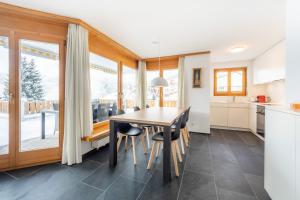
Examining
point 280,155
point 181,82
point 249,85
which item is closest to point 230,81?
point 249,85

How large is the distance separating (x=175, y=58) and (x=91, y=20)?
2900 millimetres

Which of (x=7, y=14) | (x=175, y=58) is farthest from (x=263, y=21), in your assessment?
(x=7, y=14)

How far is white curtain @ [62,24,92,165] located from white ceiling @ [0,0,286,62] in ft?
1.31

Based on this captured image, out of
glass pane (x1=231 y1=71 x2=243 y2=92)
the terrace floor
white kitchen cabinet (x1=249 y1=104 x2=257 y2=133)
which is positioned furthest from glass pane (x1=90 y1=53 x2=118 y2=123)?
glass pane (x1=231 y1=71 x2=243 y2=92)

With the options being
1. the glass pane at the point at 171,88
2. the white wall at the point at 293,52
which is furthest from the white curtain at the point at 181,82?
the white wall at the point at 293,52

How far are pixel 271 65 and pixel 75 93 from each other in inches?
187

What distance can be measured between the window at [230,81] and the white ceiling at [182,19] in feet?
4.86

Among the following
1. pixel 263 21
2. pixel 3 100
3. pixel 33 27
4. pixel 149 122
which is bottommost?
pixel 149 122

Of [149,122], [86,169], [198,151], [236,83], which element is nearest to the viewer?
[149,122]

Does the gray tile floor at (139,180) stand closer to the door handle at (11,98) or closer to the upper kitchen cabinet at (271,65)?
the door handle at (11,98)

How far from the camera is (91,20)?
2.25 m

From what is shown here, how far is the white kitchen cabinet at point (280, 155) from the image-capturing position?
1.06 meters

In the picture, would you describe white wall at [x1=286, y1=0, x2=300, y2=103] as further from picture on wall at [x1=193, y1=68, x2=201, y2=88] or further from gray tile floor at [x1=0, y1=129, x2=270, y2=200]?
picture on wall at [x1=193, y1=68, x2=201, y2=88]

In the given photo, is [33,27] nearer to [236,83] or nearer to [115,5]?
[115,5]
